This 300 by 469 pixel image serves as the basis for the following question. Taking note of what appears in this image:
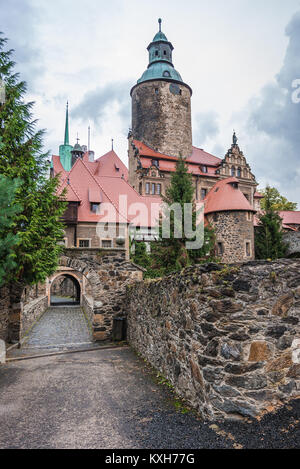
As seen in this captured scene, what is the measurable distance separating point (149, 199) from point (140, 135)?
1058 centimetres

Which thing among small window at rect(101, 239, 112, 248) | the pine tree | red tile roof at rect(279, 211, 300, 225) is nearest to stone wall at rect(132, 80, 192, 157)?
red tile roof at rect(279, 211, 300, 225)

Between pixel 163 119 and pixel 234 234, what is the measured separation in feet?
52.4

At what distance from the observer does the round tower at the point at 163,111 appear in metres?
35.5

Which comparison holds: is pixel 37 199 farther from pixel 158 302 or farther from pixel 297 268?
pixel 297 268

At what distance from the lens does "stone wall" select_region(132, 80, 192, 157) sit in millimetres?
35406

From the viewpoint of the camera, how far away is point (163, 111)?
1403 inches

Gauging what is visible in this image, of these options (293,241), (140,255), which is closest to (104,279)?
(140,255)

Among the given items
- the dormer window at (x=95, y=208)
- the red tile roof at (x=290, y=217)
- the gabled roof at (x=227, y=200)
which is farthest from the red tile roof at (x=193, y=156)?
the dormer window at (x=95, y=208)

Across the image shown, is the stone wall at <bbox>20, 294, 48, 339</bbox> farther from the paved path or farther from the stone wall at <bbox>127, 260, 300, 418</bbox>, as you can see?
the stone wall at <bbox>127, 260, 300, 418</bbox>

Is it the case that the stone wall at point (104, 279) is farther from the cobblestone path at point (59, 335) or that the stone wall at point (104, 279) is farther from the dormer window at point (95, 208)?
the dormer window at point (95, 208)

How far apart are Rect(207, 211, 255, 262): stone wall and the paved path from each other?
70.2 ft
